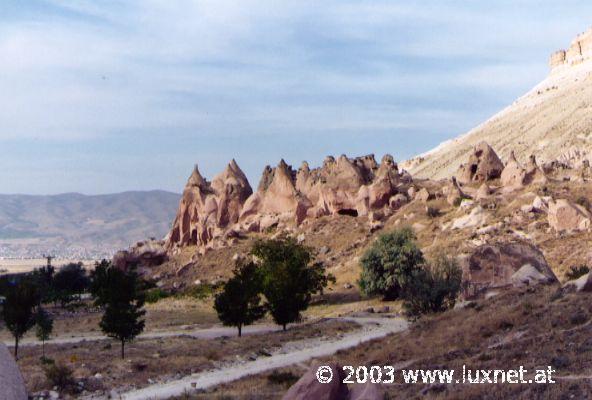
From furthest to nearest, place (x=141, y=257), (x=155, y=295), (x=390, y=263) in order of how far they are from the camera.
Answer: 1. (x=141, y=257)
2. (x=155, y=295)
3. (x=390, y=263)

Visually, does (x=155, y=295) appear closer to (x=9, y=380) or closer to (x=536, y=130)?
(x=9, y=380)

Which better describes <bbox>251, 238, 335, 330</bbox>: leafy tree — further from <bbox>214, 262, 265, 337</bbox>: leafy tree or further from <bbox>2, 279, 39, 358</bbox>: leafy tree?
<bbox>2, 279, 39, 358</bbox>: leafy tree

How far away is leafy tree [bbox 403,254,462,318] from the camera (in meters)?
30.8

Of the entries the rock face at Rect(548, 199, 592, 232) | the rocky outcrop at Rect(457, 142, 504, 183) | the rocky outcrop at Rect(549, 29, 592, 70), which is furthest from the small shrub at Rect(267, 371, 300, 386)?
the rocky outcrop at Rect(549, 29, 592, 70)

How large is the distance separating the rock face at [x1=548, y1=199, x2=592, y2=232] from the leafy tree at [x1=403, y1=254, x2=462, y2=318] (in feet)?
41.8

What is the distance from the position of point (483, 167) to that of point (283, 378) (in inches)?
1655

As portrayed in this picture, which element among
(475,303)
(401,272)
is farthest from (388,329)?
(401,272)

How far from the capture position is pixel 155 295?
193ft

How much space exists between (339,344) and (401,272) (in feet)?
44.0

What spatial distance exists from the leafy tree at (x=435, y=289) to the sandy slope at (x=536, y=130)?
1954 inches

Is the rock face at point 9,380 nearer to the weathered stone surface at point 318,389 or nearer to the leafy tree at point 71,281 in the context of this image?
the weathered stone surface at point 318,389

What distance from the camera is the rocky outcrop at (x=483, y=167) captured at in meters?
57.9

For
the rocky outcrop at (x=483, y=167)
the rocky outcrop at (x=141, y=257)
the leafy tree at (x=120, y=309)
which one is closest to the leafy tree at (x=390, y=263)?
the rocky outcrop at (x=483, y=167)

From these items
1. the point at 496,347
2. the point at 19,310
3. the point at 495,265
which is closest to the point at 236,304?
the point at 19,310
